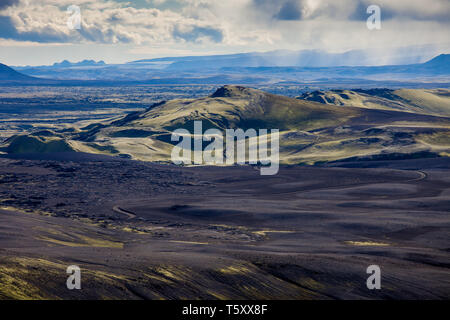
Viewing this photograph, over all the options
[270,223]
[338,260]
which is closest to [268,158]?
[270,223]

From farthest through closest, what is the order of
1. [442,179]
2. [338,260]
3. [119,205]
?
[442,179] → [119,205] → [338,260]

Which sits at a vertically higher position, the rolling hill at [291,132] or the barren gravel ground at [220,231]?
the rolling hill at [291,132]

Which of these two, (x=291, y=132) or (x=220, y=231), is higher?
(x=291, y=132)

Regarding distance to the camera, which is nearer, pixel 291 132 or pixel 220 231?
pixel 220 231

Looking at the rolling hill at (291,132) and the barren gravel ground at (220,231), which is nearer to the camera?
the barren gravel ground at (220,231)

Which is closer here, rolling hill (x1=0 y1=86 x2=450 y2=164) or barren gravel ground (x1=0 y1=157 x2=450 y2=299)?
barren gravel ground (x1=0 y1=157 x2=450 y2=299)

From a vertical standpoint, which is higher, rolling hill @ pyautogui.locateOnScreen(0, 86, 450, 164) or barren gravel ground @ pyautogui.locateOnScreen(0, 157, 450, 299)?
rolling hill @ pyautogui.locateOnScreen(0, 86, 450, 164)
